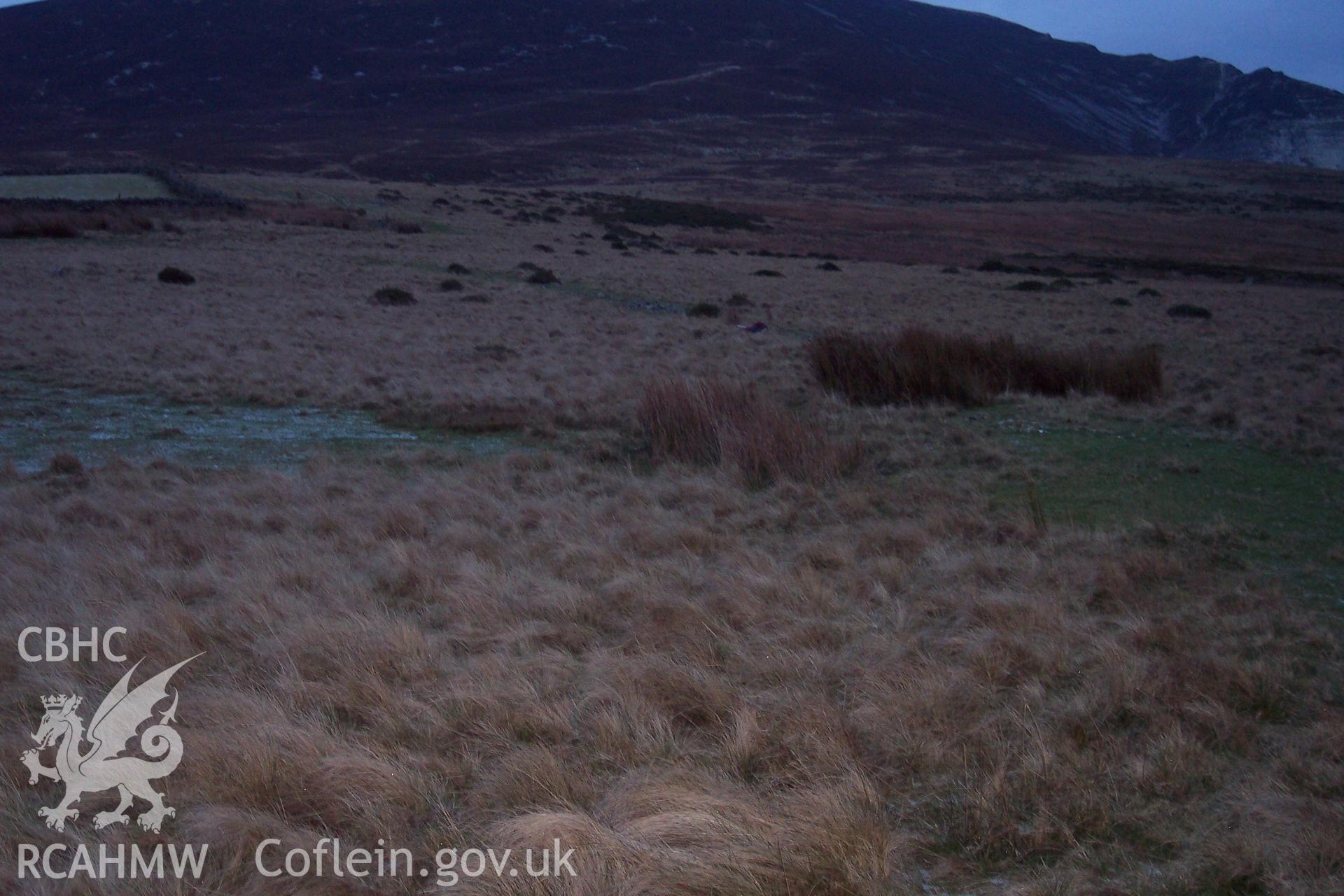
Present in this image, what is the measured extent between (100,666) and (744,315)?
62.2 ft

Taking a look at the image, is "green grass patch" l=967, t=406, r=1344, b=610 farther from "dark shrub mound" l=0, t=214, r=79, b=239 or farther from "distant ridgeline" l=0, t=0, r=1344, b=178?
"distant ridgeline" l=0, t=0, r=1344, b=178

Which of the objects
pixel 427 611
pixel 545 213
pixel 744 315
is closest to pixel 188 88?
pixel 545 213

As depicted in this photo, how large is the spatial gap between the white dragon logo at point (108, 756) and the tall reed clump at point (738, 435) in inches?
211

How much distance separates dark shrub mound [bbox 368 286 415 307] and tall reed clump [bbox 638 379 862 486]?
1234 centimetres

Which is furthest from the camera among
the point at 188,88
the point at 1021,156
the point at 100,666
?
the point at 188,88

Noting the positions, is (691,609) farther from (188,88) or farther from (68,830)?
(188,88)

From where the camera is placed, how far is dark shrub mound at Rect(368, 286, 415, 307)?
21.3m

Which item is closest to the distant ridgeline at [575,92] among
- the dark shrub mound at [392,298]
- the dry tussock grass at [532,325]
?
the dry tussock grass at [532,325]

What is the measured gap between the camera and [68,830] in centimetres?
319

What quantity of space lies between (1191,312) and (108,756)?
2669cm

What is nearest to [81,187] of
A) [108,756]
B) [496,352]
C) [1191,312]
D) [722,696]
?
[496,352]

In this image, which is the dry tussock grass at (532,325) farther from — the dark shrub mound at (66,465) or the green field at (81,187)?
the green field at (81,187)

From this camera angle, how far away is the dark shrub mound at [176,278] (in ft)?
72.0

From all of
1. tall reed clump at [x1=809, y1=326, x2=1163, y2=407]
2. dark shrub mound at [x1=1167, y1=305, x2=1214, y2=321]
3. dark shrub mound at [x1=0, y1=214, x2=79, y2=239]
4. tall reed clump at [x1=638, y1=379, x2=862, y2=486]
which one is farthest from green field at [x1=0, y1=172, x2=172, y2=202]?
dark shrub mound at [x1=1167, y1=305, x2=1214, y2=321]
